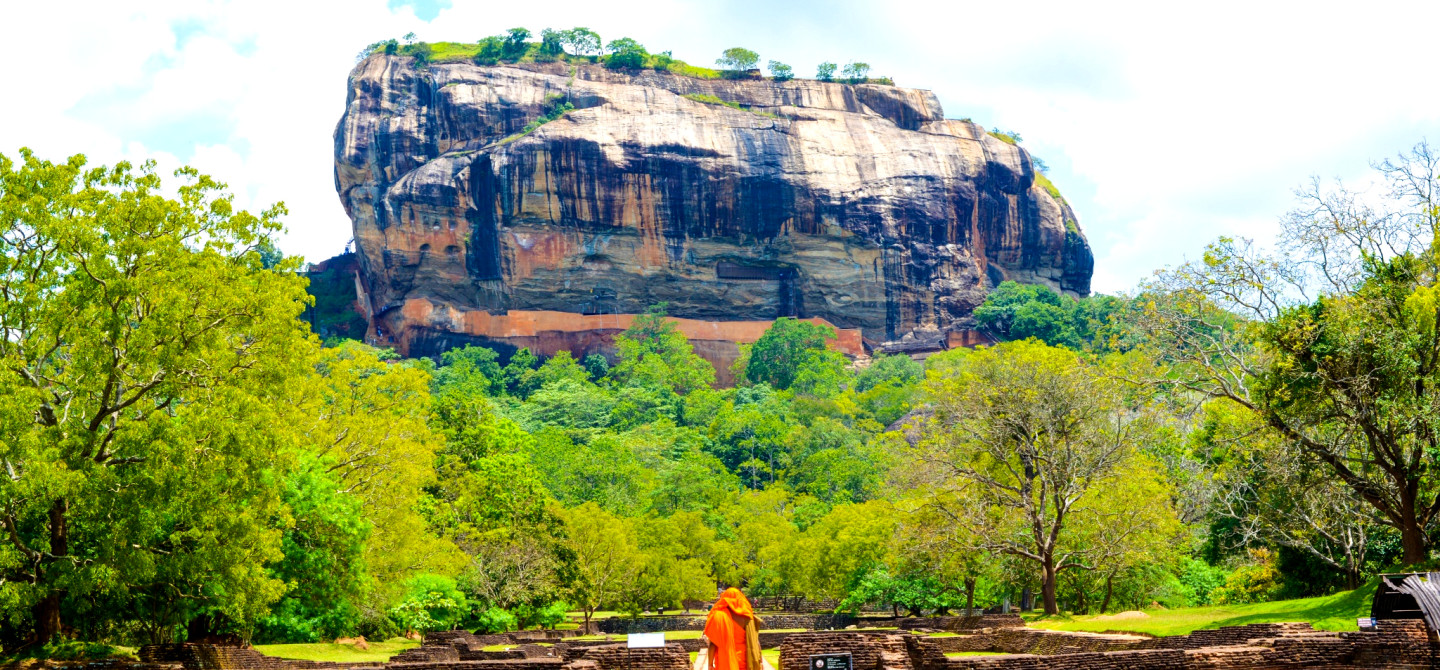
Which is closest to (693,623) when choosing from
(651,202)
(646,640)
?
(646,640)

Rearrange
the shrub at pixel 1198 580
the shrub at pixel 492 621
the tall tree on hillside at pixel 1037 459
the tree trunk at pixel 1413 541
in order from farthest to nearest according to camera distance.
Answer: the shrub at pixel 1198 580
the shrub at pixel 492 621
the tall tree on hillside at pixel 1037 459
the tree trunk at pixel 1413 541

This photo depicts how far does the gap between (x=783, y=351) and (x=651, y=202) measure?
14.9m

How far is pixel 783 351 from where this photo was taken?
8912 cm

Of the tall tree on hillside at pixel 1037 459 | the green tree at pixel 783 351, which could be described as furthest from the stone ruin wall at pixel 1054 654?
the green tree at pixel 783 351

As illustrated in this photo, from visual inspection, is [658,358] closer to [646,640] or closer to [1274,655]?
[646,640]

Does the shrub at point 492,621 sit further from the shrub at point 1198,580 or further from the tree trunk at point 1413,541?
the tree trunk at point 1413,541

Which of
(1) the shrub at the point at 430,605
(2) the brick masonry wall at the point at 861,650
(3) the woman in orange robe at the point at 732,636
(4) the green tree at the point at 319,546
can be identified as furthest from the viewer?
(1) the shrub at the point at 430,605

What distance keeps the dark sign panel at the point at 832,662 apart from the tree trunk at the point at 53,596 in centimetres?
1233

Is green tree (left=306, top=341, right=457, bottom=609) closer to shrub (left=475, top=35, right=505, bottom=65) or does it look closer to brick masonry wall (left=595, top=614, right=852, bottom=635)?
brick masonry wall (left=595, top=614, right=852, bottom=635)

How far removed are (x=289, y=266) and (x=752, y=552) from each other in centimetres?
3168

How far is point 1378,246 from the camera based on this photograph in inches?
853

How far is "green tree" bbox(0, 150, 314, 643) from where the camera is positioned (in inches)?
723

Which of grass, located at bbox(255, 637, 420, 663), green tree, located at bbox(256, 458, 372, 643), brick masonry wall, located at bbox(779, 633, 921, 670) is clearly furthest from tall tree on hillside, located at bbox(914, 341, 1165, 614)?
green tree, located at bbox(256, 458, 372, 643)

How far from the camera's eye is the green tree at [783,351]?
3479 inches
